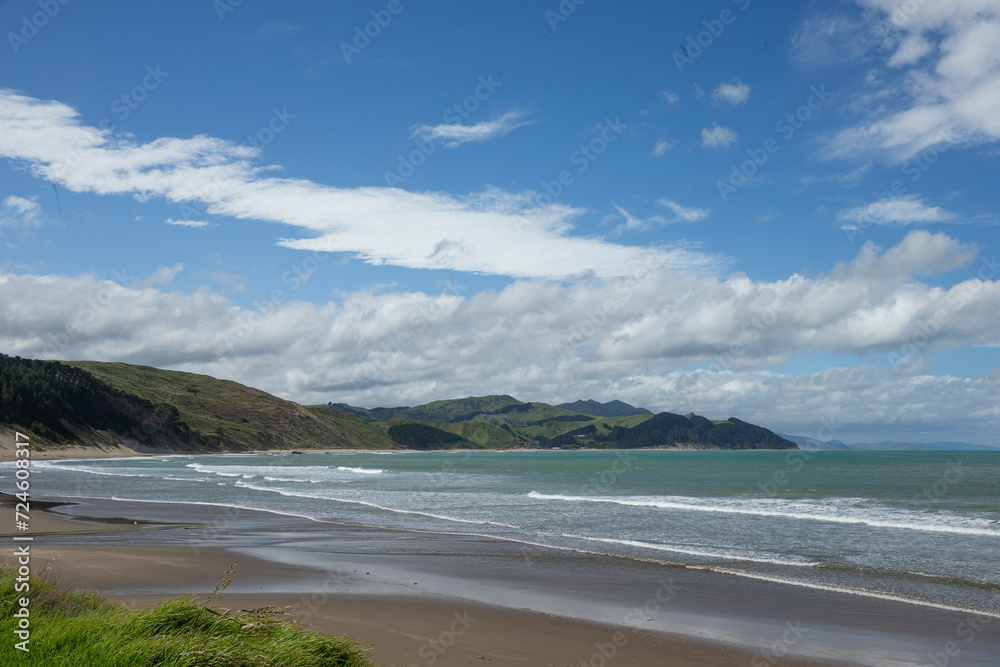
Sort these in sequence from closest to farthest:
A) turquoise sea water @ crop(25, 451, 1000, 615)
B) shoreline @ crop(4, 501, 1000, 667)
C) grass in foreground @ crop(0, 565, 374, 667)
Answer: grass in foreground @ crop(0, 565, 374, 667) → shoreline @ crop(4, 501, 1000, 667) → turquoise sea water @ crop(25, 451, 1000, 615)

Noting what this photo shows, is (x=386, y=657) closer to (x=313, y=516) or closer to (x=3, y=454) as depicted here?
(x=313, y=516)

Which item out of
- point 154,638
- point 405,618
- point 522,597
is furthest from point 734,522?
point 154,638

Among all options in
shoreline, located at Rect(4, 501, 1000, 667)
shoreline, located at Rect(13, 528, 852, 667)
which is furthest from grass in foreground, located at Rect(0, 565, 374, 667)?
shoreline, located at Rect(4, 501, 1000, 667)

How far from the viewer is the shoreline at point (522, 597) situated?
9.94m

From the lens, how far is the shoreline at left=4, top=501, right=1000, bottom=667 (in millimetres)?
9938

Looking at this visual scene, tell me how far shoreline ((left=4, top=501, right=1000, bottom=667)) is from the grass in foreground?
2.38 m

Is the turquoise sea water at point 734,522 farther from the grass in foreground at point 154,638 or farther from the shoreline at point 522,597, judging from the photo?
the grass in foreground at point 154,638

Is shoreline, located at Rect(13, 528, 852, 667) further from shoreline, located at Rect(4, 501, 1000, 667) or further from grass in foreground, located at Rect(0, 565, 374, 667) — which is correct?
grass in foreground, located at Rect(0, 565, 374, 667)

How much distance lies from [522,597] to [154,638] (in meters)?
8.51

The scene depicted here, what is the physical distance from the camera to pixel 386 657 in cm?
861

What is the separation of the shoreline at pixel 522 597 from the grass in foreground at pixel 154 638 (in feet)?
7.81

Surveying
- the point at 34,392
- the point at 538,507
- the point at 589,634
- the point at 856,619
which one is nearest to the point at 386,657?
the point at 589,634

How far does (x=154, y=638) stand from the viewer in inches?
236

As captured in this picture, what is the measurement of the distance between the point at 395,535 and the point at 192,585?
9.78 m
